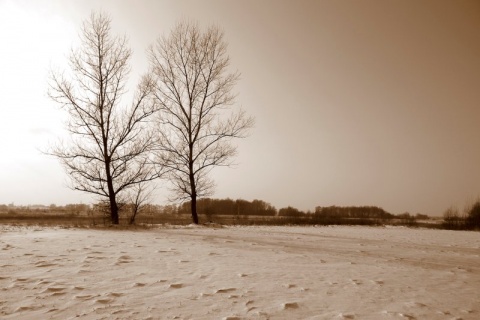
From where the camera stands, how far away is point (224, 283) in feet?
19.4

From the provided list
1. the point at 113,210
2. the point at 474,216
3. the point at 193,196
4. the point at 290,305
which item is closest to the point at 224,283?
the point at 290,305

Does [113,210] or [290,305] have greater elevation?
[113,210]

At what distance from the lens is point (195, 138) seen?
1956 cm

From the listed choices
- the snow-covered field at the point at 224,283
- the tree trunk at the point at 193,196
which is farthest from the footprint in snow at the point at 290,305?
the tree trunk at the point at 193,196

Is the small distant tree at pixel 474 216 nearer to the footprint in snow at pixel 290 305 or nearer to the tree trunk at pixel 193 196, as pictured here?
the tree trunk at pixel 193 196

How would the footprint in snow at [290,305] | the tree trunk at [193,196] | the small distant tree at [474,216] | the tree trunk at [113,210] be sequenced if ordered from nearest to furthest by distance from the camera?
the footprint in snow at [290,305] → the tree trunk at [113,210] → the tree trunk at [193,196] → the small distant tree at [474,216]

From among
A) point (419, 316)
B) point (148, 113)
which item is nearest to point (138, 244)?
point (419, 316)

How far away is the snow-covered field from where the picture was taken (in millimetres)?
4629

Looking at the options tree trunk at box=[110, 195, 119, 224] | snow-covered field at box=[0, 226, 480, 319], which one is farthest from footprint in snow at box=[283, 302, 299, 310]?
tree trunk at box=[110, 195, 119, 224]

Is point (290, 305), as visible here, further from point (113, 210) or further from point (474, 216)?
point (474, 216)

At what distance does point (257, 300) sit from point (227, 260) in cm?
290

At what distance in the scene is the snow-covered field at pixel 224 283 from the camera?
4.63m

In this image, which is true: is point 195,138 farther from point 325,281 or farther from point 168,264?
point 325,281

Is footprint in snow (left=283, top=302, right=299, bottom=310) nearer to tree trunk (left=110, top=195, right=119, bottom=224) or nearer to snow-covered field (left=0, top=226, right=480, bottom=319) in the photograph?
snow-covered field (left=0, top=226, right=480, bottom=319)
